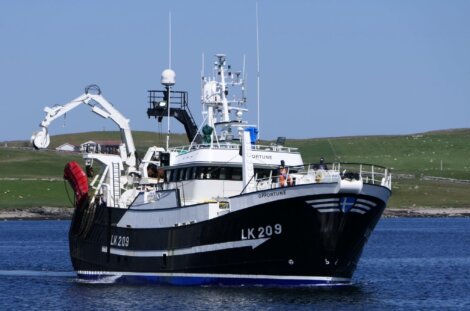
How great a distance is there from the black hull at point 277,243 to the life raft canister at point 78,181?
367 inches

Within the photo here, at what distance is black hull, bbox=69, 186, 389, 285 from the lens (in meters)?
52.5

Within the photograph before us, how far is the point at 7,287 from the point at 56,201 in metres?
82.5

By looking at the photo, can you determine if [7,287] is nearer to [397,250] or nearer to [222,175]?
[222,175]

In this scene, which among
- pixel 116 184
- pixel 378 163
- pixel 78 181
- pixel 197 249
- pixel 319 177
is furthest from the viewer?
pixel 378 163

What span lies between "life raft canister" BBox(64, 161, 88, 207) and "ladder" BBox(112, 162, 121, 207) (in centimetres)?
197

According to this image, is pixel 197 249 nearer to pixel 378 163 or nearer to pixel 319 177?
pixel 319 177

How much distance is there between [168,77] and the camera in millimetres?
66000

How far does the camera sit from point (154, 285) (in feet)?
190

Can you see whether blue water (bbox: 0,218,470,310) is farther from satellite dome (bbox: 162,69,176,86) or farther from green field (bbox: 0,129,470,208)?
green field (bbox: 0,129,470,208)

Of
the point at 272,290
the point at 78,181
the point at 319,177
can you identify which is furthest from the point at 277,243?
the point at 78,181

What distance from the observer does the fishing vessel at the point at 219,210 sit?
52688 millimetres

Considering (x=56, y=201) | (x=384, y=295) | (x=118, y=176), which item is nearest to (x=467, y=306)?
(x=384, y=295)

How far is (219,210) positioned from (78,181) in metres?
14.5

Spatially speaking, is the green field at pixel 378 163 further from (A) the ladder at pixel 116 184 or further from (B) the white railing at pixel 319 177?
(B) the white railing at pixel 319 177
